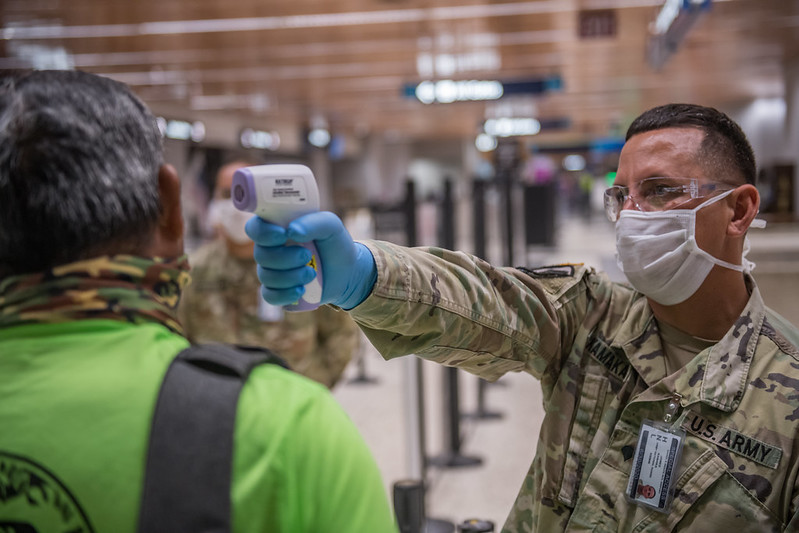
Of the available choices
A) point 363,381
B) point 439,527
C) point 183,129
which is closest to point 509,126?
point 183,129

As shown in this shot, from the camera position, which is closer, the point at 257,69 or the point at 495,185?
the point at 495,185

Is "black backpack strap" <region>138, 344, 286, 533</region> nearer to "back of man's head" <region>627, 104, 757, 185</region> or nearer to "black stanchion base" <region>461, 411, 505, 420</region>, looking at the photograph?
"back of man's head" <region>627, 104, 757, 185</region>

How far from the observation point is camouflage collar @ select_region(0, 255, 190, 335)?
93 centimetres

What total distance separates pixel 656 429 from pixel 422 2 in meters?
6.92

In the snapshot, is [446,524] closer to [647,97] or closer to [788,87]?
[788,87]

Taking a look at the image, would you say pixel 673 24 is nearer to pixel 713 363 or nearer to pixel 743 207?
pixel 743 207

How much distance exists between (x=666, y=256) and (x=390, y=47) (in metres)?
9.47

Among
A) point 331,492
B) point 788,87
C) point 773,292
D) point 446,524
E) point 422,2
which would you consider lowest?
point 446,524

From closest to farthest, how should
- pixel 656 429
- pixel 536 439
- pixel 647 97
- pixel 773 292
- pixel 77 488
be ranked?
1. pixel 77 488
2. pixel 656 429
3. pixel 536 439
4. pixel 773 292
5. pixel 647 97

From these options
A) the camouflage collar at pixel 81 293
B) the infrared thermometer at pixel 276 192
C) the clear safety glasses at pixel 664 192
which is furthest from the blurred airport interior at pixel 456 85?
the clear safety glasses at pixel 664 192

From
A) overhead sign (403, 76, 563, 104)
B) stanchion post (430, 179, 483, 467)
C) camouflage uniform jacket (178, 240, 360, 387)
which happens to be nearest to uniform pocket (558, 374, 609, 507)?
camouflage uniform jacket (178, 240, 360, 387)

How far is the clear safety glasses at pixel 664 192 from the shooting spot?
1.67m

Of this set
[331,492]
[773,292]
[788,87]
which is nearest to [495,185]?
[773,292]

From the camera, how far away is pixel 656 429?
1557 mm
